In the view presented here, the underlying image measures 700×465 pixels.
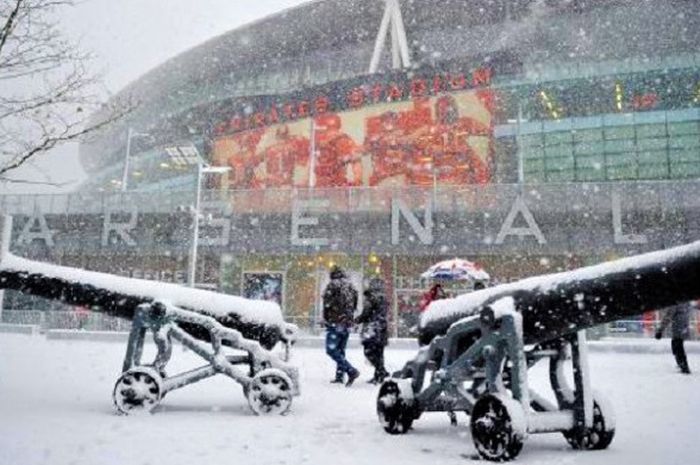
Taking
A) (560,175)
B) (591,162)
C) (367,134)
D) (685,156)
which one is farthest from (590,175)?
(367,134)

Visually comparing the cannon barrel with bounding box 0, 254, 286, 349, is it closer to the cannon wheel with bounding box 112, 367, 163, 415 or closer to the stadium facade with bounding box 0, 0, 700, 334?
the cannon wheel with bounding box 112, 367, 163, 415

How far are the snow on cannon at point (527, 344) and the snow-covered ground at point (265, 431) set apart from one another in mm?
230

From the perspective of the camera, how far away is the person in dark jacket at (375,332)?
9609 mm

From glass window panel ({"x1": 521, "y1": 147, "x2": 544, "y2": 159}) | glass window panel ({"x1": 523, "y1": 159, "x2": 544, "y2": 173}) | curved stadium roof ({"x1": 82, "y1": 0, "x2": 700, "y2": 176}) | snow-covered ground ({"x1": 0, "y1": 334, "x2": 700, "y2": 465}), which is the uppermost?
curved stadium roof ({"x1": 82, "y1": 0, "x2": 700, "y2": 176})

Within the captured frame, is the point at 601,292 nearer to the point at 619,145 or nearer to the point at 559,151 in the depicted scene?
the point at 559,151

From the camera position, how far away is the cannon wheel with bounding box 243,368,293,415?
19.7 feet

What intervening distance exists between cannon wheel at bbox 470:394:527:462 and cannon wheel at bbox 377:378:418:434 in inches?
40.4

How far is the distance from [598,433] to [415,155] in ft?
92.4

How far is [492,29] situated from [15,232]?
26.8 m

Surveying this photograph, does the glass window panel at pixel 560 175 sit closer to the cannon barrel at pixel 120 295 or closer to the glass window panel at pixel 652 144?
the glass window panel at pixel 652 144

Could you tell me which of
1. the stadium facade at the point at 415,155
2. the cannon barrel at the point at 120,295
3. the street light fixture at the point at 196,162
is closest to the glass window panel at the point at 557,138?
the stadium facade at the point at 415,155

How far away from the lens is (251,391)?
602 centimetres

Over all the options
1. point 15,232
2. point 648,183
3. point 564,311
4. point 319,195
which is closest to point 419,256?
point 319,195

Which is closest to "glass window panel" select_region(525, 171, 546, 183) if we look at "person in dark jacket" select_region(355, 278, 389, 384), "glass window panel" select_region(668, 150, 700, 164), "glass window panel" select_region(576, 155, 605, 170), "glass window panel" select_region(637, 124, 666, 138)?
"glass window panel" select_region(576, 155, 605, 170)
